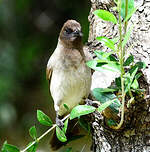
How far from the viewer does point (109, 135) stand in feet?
8.04

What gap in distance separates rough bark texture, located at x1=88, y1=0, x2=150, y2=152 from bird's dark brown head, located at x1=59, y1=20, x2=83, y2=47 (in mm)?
341

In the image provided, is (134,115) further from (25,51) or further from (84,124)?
(25,51)

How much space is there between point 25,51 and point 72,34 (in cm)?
219

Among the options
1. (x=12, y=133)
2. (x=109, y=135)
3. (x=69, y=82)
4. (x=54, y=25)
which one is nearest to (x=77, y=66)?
(x=69, y=82)

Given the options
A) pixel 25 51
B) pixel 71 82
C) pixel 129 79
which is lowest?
pixel 25 51

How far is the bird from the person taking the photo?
3.08 meters

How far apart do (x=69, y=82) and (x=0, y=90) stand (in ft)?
6.63

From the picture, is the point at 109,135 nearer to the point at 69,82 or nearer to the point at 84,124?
the point at 84,124

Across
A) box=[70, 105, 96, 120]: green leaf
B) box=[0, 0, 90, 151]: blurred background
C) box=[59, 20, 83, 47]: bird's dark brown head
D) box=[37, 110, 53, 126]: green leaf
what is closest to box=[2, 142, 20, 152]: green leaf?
box=[37, 110, 53, 126]: green leaf

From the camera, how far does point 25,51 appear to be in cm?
527

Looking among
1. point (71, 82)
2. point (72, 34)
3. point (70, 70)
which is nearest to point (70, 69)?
point (70, 70)

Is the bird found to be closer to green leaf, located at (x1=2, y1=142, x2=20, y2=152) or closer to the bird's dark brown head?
the bird's dark brown head

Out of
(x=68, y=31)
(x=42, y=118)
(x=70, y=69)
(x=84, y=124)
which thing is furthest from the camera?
(x=68, y=31)

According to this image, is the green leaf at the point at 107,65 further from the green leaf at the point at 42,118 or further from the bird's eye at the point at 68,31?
the bird's eye at the point at 68,31
